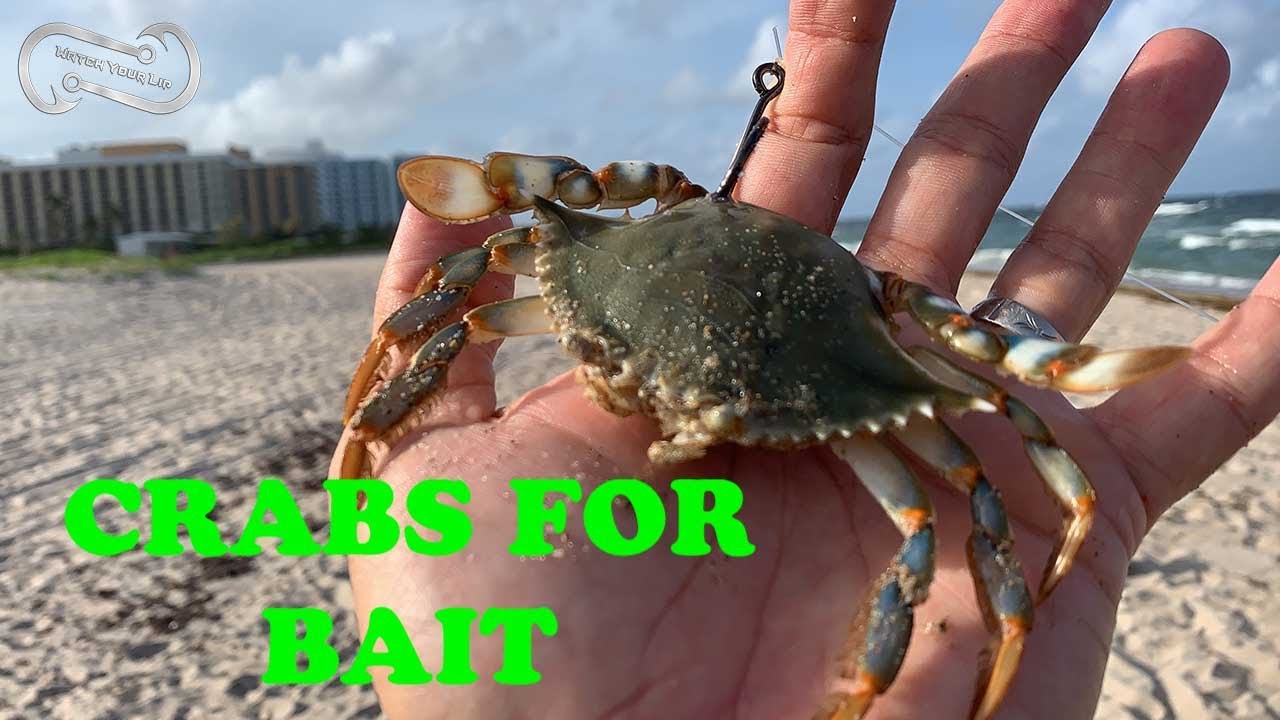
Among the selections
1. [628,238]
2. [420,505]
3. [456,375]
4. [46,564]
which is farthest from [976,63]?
[46,564]

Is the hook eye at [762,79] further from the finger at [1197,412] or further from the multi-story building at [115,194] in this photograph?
the multi-story building at [115,194]

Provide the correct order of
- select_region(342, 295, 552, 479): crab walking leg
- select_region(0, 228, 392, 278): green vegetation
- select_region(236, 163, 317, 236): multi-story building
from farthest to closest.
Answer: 1. select_region(236, 163, 317, 236): multi-story building
2. select_region(0, 228, 392, 278): green vegetation
3. select_region(342, 295, 552, 479): crab walking leg

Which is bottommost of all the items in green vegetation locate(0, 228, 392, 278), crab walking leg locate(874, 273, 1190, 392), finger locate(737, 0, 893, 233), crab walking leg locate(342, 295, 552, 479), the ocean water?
green vegetation locate(0, 228, 392, 278)

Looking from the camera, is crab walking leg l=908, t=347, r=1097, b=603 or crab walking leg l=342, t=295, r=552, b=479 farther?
crab walking leg l=342, t=295, r=552, b=479

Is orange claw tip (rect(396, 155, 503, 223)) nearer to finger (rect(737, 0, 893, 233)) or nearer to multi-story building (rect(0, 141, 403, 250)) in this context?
finger (rect(737, 0, 893, 233))

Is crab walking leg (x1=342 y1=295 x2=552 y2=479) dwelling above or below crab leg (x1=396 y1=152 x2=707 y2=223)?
below

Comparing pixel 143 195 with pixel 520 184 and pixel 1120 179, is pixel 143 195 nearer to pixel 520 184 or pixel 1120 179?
pixel 520 184

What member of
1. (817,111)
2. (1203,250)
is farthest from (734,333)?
(1203,250)

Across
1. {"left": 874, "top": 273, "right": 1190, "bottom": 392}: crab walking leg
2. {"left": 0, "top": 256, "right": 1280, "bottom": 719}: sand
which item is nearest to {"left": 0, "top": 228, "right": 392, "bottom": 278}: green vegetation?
{"left": 0, "top": 256, "right": 1280, "bottom": 719}: sand
